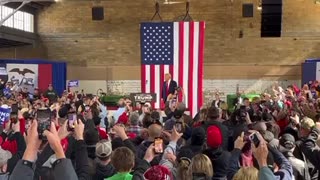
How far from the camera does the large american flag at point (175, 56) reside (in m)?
13.8

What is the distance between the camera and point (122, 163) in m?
3.82

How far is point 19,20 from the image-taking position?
2245 cm

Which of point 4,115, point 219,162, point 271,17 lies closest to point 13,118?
point 4,115

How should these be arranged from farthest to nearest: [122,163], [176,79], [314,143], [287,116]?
[176,79], [287,116], [314,143], [122,163]

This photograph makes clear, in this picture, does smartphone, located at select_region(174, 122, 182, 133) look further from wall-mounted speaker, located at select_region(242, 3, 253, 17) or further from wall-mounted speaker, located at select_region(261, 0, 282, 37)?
wall-mounted speaker, located at select_region(242, 3, 253, 17)

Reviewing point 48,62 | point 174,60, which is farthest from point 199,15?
point 174,60

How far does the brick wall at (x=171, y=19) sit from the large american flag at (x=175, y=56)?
878cm

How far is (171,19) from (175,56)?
30.1 ft

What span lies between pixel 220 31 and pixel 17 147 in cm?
1789

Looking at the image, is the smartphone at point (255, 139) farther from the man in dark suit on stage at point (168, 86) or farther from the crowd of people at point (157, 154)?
the man in dark suit on stage at point (168, 86)

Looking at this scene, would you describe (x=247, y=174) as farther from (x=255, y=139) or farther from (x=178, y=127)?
(x=178, y=127)

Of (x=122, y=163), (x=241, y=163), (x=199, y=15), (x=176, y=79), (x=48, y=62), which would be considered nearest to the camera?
(x=122, y=163)

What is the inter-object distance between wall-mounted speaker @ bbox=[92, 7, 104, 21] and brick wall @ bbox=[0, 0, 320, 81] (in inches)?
11.5

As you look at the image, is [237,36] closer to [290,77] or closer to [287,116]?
[290,77]
